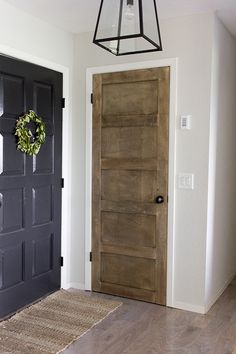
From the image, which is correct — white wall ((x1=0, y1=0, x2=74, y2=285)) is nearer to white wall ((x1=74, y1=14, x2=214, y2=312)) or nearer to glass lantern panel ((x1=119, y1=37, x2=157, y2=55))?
white wall ((x1=74, y1=14, x2=214, y2=312))

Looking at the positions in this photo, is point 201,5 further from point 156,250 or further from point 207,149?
point 156,250

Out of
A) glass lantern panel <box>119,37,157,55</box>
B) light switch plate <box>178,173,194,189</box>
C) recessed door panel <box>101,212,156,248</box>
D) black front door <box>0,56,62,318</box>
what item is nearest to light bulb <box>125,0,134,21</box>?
glass lantern panel <box>119,37,157,55</box>

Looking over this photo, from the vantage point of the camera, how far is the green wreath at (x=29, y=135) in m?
3.20

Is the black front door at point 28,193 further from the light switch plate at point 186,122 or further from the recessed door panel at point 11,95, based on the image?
the light switch plate at point 186,122

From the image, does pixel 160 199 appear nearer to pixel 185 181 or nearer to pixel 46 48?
pixel 185 181

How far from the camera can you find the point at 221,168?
368cm

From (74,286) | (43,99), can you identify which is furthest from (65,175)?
(74,286)

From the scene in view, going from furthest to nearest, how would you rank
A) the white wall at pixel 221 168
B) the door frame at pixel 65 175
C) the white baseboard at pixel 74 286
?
1. the white baseboard at pixel 74 286
2. the door frame at pixel 65 175
3. the white wall at pixel 221 168

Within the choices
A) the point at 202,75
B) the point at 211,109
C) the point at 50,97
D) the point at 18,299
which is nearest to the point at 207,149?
the point at 211,109

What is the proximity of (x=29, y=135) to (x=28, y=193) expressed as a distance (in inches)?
19.6

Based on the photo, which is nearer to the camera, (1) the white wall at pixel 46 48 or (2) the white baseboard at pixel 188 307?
(1) the white wall at pixel 46 48

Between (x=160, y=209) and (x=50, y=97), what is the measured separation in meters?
1.43

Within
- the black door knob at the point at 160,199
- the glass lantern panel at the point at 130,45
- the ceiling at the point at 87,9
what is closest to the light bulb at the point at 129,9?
the glass lantern panel at the point at 130,45

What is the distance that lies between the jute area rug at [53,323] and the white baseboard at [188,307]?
0.52m
